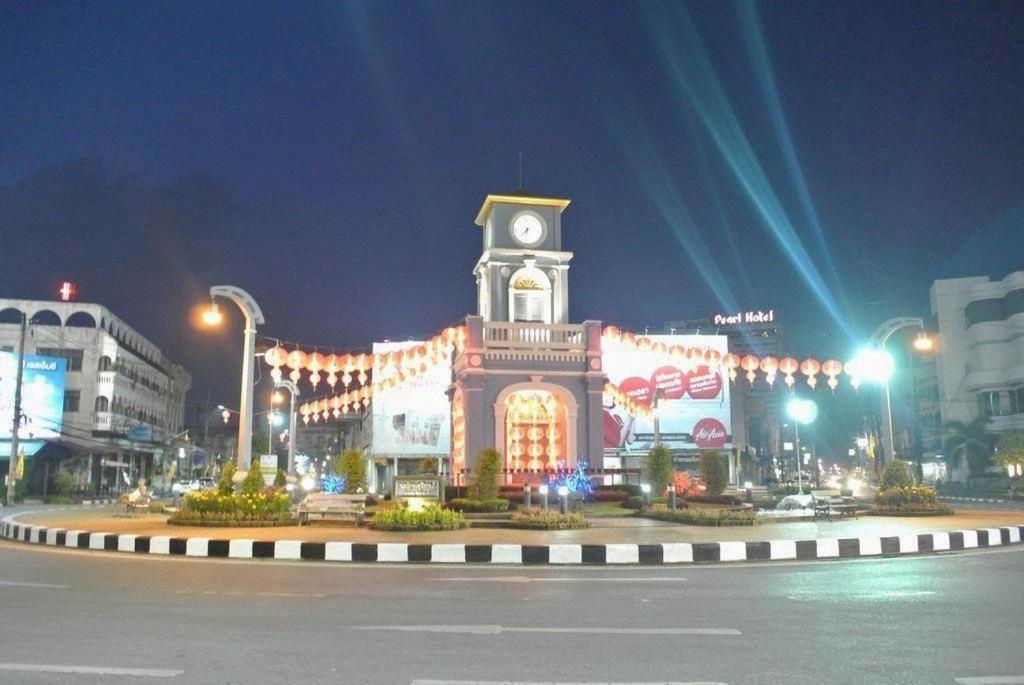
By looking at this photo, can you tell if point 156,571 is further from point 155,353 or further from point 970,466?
point 155,353

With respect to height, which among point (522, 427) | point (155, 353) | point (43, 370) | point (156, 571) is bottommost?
point (156, 571)

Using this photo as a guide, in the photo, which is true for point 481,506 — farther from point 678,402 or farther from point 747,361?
point 678,402

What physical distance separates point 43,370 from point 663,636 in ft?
159

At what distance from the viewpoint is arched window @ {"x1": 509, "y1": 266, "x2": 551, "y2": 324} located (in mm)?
35500

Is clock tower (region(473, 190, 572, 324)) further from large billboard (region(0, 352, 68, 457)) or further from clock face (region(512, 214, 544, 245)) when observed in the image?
large billboard (region(0, 352, 68, 457))

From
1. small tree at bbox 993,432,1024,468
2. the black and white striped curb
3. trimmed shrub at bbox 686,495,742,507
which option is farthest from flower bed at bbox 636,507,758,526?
small tree at bbox 993,432,1024,468

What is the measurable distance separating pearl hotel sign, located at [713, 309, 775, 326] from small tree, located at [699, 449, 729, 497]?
8762 cm

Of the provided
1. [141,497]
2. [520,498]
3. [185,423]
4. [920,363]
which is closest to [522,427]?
[520,498]

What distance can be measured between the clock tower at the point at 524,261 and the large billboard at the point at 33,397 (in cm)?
2724

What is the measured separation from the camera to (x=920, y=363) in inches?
2751

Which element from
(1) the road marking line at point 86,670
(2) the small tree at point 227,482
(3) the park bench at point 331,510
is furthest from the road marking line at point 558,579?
(2) the small tree at point 227,482

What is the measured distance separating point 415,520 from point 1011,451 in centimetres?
3943

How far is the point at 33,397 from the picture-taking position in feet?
151

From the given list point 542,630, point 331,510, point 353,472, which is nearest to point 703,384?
point 353,472
